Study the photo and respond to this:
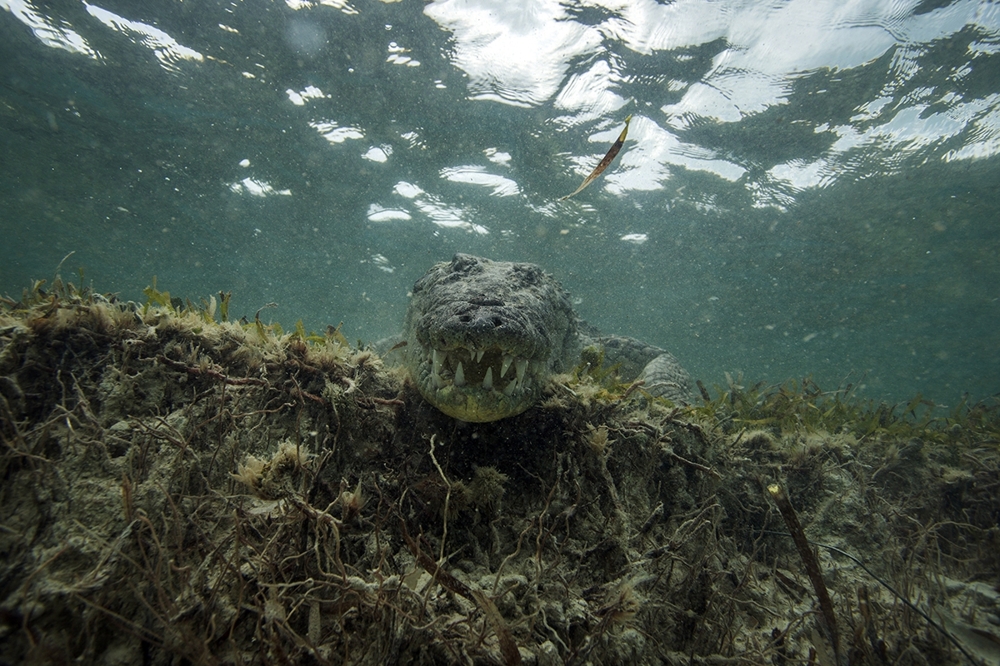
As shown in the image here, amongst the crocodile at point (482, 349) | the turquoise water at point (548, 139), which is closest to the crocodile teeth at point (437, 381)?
the crocodile at point (482, 349)

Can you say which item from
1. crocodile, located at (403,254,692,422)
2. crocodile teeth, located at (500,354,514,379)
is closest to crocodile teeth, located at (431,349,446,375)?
crocodile, located at (403,254,692,422)

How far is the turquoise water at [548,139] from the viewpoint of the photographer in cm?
840

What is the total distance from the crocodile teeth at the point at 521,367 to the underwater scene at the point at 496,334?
19 mm

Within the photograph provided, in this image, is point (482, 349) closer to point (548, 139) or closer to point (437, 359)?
point (437, 359)

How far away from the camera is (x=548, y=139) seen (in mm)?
10984

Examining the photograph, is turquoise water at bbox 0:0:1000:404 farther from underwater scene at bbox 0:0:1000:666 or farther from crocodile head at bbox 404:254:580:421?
crocodile head at bbox 404:254:580:421

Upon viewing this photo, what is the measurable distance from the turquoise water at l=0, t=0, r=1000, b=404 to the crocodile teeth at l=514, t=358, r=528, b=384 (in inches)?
289

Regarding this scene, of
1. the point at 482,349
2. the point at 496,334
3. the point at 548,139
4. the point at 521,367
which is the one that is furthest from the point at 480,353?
the point at 548,139

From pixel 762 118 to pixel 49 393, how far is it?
13.2 meters

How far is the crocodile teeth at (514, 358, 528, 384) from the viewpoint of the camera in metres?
2.14

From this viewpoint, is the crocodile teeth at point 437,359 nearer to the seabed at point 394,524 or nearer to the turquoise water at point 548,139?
the seabed at point 394,524

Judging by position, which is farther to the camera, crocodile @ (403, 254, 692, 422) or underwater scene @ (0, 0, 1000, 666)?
crocodile @ (403, 254, 692, 422)

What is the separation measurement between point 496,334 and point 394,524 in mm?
1025

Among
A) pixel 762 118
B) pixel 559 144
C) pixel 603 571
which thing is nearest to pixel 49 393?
pixel 603 571
